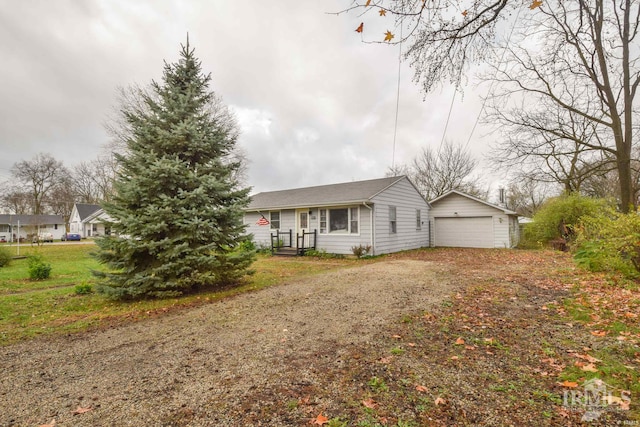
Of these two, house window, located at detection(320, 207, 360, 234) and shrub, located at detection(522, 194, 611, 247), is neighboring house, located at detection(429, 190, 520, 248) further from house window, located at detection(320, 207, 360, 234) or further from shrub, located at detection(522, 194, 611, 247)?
house window, located at detection(320, 207, 360, 234)

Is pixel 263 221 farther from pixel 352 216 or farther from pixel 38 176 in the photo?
pixel 38 176

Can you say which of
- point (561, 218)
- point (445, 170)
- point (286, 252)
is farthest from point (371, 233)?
point (445, 170)

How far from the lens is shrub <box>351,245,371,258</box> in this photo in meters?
12.8

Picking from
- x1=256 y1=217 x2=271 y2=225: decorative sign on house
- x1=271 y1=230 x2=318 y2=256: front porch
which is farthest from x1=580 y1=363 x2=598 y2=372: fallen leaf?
x1=256 y1=217 x2=271 y2=225: decorative sign on house

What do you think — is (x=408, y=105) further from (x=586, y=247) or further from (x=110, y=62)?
(x=110, y=62)

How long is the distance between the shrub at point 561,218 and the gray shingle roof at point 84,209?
51817 mm

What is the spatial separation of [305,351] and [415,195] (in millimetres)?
Answer: 14954

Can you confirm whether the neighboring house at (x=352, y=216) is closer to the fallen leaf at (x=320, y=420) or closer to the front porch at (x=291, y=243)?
the front porch at (x=291, y=243)

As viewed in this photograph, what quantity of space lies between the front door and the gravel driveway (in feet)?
30.1

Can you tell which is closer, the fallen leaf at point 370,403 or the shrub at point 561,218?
the fallen leaf at point 370,403

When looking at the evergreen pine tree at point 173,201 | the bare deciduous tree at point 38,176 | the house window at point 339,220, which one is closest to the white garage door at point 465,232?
the house window at point 339,220

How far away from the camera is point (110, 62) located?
36.8 feet

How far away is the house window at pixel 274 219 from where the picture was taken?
16297mm

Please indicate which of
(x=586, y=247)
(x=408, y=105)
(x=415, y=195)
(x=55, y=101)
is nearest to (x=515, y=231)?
(x=415, y=195)
